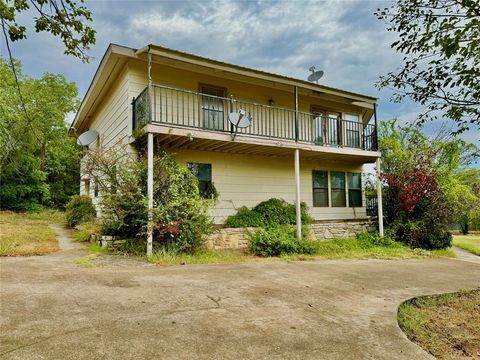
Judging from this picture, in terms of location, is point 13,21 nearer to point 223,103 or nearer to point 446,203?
point 223,103

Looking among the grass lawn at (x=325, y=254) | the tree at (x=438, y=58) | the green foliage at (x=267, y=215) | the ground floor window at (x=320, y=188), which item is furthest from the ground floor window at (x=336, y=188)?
the tree at (x=438, y=58)

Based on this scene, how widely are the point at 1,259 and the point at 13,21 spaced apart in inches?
216

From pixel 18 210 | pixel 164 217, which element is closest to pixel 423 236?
pixel 164 217

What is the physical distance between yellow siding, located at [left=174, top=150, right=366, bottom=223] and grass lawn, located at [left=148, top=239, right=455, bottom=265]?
2005 millimetres

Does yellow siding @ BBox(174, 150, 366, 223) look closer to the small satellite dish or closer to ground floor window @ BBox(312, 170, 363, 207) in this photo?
ground floor window @ BBox(312, 170, 363, 207)

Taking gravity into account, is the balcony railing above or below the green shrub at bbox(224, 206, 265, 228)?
above

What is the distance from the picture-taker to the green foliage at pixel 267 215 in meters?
10.9

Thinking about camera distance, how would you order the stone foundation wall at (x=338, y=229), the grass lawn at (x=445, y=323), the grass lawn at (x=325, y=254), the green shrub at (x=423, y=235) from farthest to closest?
the green shrub at (x=423, y=235), the stone foundation wall at (x=338, y=229), the grass lawn at (x=325, y=254), the grass lawn at (x=445, y=323)

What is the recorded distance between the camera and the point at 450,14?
3.55 m

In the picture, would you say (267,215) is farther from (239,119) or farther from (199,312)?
(199,312)

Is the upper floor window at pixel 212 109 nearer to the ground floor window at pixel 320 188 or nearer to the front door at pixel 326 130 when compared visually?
the front door at pixel 326 130

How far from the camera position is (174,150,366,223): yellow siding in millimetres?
11367

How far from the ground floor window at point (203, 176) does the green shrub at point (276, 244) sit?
2.18 m

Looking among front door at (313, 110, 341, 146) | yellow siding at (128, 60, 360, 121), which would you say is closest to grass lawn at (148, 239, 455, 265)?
front door at (313, 110, 341, 146)
